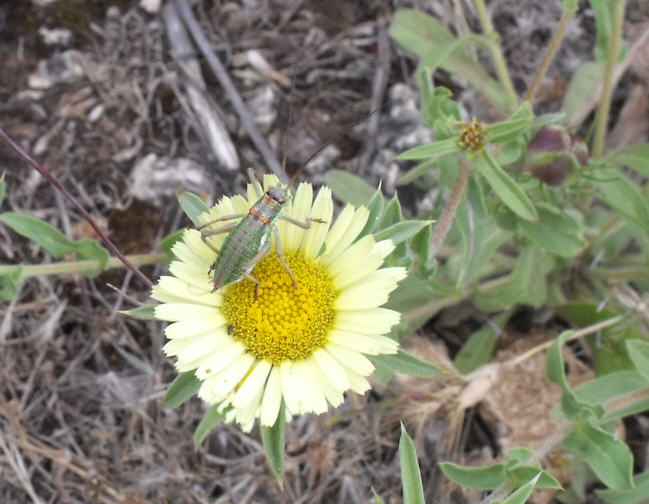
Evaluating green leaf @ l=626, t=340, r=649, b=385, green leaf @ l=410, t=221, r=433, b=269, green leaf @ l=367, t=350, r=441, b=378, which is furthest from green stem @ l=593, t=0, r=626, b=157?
green leaf @ l=367, t=350, r=441, b=378

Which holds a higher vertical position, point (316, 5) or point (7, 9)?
point (7, 9)

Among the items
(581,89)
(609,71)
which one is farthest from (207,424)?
(581,89)

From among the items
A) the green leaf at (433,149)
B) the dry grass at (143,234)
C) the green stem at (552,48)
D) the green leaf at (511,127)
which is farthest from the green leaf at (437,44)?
the green leaf at (433,149)

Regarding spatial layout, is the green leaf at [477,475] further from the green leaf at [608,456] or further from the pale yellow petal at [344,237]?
the pale yellow petal at [344,237]

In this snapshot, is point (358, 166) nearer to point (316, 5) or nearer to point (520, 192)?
point (316, 5)

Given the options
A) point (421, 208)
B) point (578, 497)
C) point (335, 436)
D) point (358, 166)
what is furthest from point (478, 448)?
point (358, 166)
